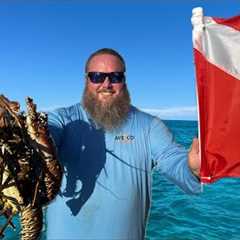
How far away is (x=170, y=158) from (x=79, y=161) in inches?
28.6

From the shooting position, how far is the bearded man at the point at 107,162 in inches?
177

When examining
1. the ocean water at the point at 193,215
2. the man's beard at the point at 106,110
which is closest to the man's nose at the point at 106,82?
→ the man's beard at the point at 106,110

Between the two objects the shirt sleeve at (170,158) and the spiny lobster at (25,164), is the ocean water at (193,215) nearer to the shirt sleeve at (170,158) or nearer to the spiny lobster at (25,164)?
the shirt sleeve at (170,158)

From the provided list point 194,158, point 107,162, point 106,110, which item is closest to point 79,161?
point 107,162

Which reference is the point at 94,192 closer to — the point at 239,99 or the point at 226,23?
the point at 239,99

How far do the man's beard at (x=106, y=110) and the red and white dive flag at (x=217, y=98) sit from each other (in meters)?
0.85

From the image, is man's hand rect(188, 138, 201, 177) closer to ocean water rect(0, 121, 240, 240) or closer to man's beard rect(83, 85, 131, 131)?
man's beard rect(83, 85, 131, 131)

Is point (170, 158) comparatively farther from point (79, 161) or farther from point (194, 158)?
point (79, 161)

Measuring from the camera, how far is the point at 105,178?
14.9 feet

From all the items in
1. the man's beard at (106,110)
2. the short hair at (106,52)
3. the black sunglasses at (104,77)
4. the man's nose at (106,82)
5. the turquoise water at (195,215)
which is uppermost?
the short hair at (106,52)

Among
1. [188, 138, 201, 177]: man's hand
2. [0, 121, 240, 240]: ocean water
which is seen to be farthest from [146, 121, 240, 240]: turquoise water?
[188, 138, 201, 177]: man's hand

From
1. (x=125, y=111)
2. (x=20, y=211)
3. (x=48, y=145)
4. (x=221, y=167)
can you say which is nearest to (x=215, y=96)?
(x=221, y=167)

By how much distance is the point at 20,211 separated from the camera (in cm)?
373

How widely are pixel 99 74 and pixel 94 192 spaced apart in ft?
3.19
